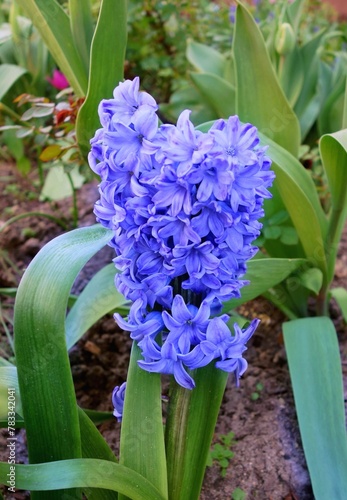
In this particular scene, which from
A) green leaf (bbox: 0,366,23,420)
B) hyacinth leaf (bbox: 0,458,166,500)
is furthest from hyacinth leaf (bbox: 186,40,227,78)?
hyacinth leaf (bbox: 0,458,166,500)

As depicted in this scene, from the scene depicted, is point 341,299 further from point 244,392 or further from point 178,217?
point 178,217

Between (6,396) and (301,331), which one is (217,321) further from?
(301,331)

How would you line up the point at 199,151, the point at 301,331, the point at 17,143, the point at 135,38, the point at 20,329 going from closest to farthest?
the point at 199,151
the point at 20,329
the point at 301,331
the point at 17,143
the point at 135,38

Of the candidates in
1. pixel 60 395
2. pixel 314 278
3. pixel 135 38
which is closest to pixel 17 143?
pixel 135 38

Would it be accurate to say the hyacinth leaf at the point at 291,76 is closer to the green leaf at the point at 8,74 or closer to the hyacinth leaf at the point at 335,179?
the hyacinth leaf at the point at 335,179

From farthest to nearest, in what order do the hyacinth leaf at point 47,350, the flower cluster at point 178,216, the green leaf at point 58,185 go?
the green leaf at point 58,185
the hyacinth leaf at point 47,350
the flower cluster at point 178,216

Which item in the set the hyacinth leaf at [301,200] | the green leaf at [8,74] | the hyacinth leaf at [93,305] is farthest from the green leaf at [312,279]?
the green leaf at [8,74]
